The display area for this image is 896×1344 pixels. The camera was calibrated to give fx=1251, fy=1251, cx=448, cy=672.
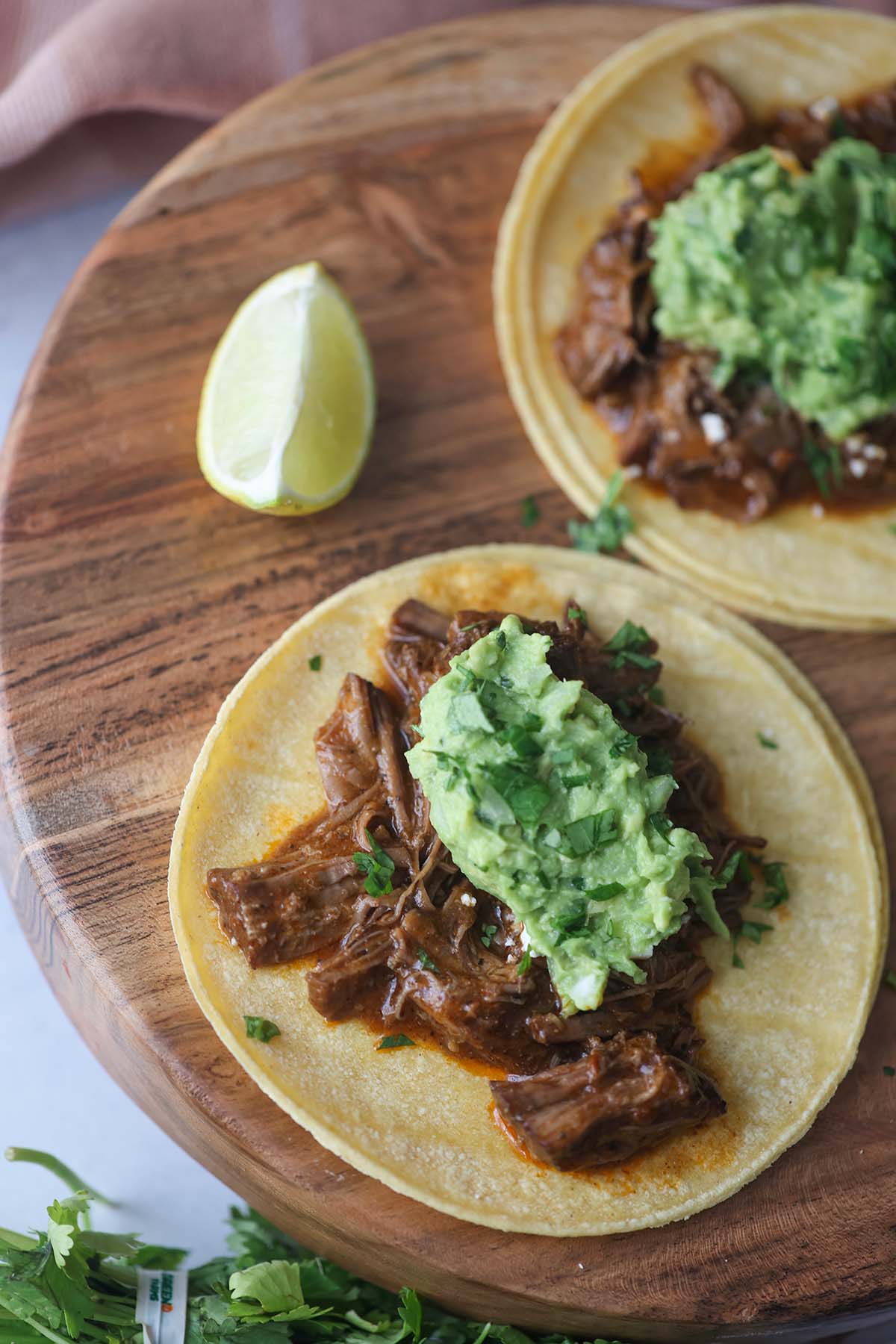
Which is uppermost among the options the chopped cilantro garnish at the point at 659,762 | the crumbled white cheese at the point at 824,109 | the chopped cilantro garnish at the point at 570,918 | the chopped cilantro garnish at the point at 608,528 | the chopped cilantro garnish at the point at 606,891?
the crumbled white cheese at the point at 824,109

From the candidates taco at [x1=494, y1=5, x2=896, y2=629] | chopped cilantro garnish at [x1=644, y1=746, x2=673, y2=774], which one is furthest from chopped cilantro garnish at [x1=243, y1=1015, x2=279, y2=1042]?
taco at [x1=494, y1=5, x2=896, y2=629]

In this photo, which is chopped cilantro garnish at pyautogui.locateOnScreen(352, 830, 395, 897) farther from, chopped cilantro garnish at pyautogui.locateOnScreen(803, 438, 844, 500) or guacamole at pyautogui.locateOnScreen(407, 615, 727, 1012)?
chopped cilantro garnish at pyautogui.locateOnScreen(803, 438, 844, 500)

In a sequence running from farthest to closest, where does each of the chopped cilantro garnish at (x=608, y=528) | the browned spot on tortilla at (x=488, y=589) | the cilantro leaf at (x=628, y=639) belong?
the chopped cilantro garnish at (x=608, y=528)
the browned spot on tortilla at (x=488, y=589)
the cilantro leaf at (x=628, y=639)

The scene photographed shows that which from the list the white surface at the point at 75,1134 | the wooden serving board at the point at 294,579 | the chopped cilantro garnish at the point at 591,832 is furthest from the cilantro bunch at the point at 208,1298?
the chopped cilantro garnish at the point at 591,832

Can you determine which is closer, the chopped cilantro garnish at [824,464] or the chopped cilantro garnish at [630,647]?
the chopped cilantro garnish at [630,647]

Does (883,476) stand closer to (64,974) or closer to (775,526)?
(775,526)

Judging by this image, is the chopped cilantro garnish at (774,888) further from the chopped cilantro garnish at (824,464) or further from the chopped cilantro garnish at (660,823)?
the chopped cilantro garnish at (824,464)

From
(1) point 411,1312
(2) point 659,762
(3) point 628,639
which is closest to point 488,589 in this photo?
(3) point 628,639
